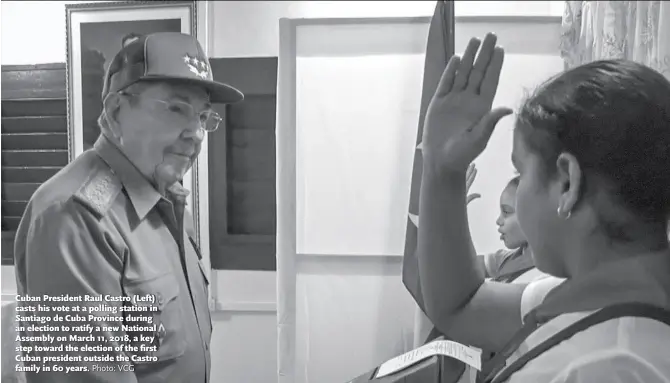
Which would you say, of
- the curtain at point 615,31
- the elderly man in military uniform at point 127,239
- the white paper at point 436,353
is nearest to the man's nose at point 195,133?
the elderly man in military uniform at point 127,239

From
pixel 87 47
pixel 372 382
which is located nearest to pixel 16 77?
pixel 87 47

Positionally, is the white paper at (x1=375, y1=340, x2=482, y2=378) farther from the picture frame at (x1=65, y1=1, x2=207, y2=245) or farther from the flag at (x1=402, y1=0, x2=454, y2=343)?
the picture frame at (x1=65, y1=1, x2=207, y2=245)

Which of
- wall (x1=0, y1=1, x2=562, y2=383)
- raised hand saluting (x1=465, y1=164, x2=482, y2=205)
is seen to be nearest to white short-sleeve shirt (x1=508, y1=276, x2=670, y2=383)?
raised hand saluting (x1=465, y1=164, x2=482, y2=205)

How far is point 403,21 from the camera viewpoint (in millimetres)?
950

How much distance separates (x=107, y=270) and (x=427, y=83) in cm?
65

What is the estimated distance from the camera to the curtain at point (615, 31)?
86 cm

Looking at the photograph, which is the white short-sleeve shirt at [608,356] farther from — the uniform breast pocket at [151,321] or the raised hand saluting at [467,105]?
the uniform breast pocket at [151,321]

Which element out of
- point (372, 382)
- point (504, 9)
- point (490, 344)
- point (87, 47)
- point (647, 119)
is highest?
point (504, 9)

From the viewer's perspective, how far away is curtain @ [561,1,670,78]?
2.81 feet

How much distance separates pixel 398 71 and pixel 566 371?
25.0 inches

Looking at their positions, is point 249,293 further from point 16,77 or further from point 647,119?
point 647,119

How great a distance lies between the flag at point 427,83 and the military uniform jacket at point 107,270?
0.41m

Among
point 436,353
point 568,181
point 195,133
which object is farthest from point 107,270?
point 568,181

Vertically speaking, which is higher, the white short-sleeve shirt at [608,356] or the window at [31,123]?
the window at [31,123]
